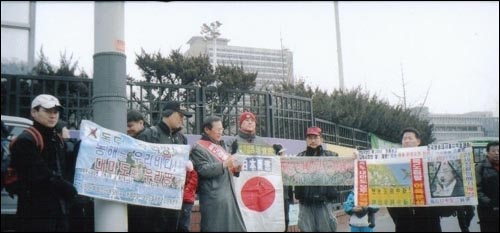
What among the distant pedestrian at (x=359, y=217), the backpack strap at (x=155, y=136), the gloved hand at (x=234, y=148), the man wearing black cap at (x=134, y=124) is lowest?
the distant pedestrian at (x=359, y=217)

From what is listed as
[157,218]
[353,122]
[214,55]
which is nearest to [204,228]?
[157,218]

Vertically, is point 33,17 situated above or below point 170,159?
above

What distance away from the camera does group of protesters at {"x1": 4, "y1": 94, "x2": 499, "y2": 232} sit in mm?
3982

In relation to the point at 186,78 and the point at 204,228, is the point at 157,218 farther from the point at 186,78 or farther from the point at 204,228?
the point at 186,78

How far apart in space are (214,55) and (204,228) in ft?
89.7

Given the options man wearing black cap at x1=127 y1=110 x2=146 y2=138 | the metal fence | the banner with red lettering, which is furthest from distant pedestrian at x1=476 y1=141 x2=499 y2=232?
the metal fence

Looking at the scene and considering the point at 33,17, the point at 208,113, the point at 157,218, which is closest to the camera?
the point at 157,218

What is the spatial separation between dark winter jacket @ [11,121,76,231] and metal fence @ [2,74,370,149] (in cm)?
383

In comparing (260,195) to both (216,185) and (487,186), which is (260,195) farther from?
(487,186)

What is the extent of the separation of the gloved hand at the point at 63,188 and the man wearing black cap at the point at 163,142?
85 cm

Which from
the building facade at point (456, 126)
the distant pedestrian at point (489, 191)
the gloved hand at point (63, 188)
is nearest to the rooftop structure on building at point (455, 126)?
the building facade at point (456, 126)

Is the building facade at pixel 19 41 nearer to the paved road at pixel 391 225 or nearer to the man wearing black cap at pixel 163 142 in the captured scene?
the man wearing black cap at pixel 163 142

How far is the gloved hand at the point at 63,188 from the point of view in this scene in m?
3.99

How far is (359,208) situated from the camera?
5844 millimetres
